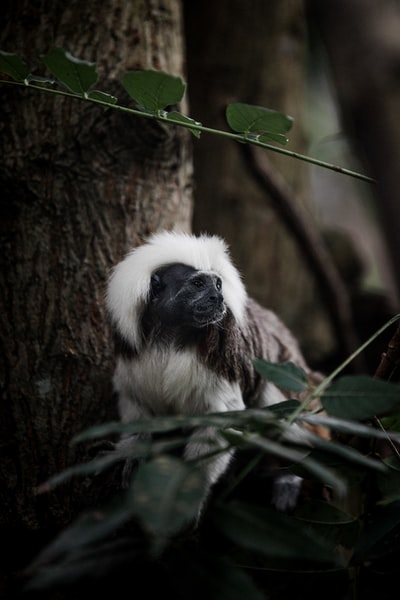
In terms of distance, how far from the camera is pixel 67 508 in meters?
2.25

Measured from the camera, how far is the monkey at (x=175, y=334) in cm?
248

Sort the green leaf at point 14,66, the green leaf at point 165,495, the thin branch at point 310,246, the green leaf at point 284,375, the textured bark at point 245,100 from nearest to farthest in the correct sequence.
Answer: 1. the green leaf at point 165,495
2. the green leaf at point 284,375
3. the green leaf at point 14,66
4. the thin branch at point 310,246
5. the textured bark at point 245,100

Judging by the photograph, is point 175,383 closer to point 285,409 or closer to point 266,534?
point 285,409

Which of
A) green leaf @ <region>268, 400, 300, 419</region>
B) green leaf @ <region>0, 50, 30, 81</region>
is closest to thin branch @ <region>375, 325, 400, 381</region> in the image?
green leaf @ <region>268, 400, 300, 419</region>

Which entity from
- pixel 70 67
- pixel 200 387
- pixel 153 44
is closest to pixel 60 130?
pixel 153 44

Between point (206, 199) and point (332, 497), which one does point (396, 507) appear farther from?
point (206, 199)

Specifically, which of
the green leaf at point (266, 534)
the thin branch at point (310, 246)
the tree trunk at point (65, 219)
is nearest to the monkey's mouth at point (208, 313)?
the tree trunk at point (65, 219)

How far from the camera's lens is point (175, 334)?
100 inches

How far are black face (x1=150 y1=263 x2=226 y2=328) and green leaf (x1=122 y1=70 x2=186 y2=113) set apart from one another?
90 cm

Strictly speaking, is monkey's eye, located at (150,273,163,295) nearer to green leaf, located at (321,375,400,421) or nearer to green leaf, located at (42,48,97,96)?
green leaf, located at (42,48,97,96)

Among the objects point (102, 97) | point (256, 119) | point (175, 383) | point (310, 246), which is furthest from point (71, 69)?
point (310, 246)

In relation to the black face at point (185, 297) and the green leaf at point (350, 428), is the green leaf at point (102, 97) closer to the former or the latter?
the black face at point (185, 297)

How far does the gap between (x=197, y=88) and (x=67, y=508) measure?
3.36m

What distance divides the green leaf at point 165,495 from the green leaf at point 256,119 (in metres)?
0.99
